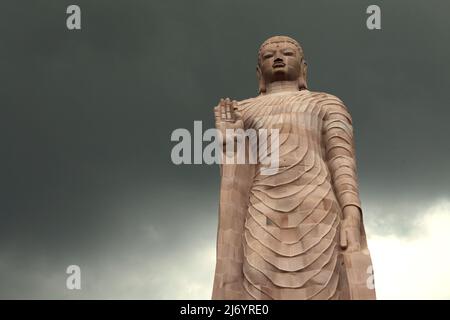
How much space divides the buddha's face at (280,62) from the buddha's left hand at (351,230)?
11.0 feet

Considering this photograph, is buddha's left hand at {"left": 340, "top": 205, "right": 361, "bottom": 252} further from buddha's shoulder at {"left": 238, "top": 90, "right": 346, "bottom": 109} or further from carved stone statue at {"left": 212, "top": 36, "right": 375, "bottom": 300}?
buddha's shoulder at {"left": 238, "top": 90, "right": 346, "bottom": 109}

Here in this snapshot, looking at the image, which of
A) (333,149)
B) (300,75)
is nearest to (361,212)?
(333,149)

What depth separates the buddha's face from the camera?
16.1m

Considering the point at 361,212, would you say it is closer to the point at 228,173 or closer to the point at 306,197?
the point at 306,197

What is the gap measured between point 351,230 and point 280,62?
4.05m

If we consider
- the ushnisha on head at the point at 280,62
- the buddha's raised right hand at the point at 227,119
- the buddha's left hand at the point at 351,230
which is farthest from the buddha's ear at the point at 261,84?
the buddha's left hand at the point at 351,230

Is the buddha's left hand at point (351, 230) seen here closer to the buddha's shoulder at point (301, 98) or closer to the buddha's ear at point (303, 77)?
the buddha's shoulder at point (301, 98)

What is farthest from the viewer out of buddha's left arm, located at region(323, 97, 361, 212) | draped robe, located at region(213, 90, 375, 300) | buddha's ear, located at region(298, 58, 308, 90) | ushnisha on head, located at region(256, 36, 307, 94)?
buddha's ear, located at region(298, 58, 308, 90)

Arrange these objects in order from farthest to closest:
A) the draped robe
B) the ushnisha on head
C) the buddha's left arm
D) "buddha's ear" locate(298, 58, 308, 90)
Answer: "buddha's ear" locate(298, 58, 308, 90)
the ushnisha on head
the buddha's left arm
the draped robe

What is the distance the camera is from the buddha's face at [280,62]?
52.9 feet

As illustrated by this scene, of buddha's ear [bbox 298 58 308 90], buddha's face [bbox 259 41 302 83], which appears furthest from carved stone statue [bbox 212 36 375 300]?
buddha's ear [bbox 298 58 308 90]

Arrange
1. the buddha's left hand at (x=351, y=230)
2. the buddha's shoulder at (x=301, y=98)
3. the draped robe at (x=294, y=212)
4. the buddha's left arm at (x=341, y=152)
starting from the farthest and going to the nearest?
1. the buddha's shoulder at (x=301, y=98)
2. the buddha's left arm at (x=341, y=152)
3. the buddha's left hand at (x=351, y=230)
4. the draped robe at (x=294, y=212)

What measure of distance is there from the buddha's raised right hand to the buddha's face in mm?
1280

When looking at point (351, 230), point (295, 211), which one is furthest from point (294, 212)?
point (351, 230)
